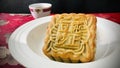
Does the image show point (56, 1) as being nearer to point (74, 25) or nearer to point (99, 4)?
point (99, 4)

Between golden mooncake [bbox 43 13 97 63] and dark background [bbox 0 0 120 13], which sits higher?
golden mooncake [bbox 43 13 97 63]

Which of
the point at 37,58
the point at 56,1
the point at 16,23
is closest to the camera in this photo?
the point at 37,58

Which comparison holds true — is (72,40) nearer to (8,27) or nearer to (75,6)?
(8,27)

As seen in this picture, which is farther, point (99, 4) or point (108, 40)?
point (99, 4)

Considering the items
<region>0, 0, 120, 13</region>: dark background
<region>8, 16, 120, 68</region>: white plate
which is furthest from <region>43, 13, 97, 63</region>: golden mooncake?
<region>0, 0, 120, 13</region>: dark background

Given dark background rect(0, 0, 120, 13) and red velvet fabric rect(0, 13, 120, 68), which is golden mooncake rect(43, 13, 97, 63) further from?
dark background rect(0, 0, 120, 13)

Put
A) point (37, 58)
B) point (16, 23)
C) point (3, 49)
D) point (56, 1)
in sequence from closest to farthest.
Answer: point (37, 58) → point (3, 49) → point (16, 23) → point (56, 1)

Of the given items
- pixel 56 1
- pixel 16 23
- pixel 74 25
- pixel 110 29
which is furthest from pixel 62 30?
pixel 56 1
